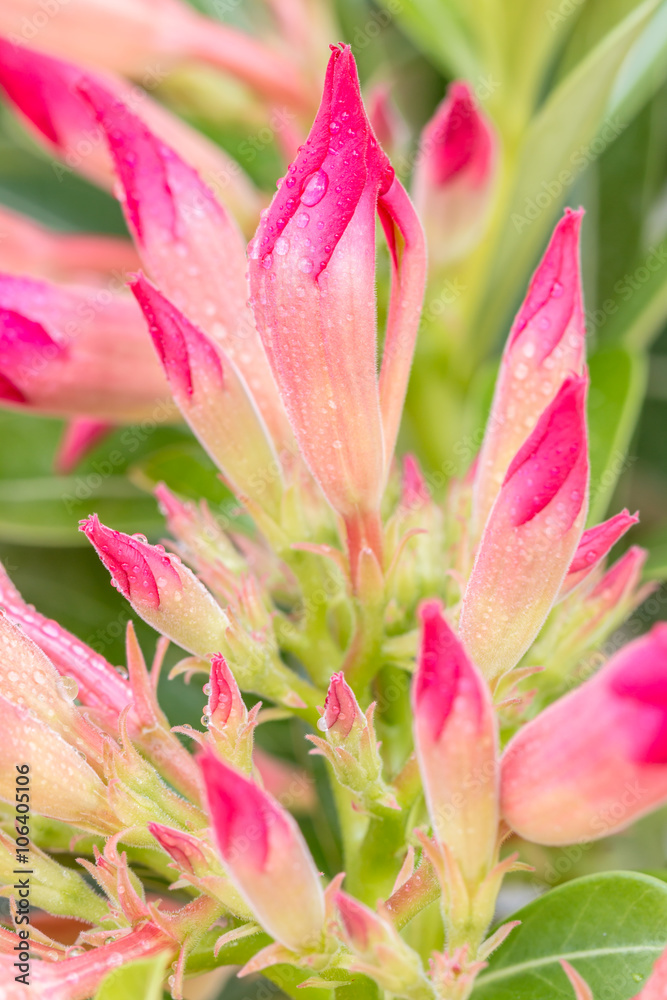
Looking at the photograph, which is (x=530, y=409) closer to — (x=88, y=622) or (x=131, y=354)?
(x=131, y=354)

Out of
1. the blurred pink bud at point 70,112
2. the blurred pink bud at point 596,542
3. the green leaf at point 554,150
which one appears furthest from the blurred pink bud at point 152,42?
the blurred pink bud at point 596,542

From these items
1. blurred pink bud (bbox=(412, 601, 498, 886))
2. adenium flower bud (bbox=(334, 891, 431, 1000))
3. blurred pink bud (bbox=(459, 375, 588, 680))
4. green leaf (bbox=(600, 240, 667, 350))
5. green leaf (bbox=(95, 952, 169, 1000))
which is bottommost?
green leaf (bbox=(95, 952, 169, 1000))

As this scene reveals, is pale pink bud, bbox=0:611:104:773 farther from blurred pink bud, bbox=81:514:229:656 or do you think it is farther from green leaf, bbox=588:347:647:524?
green leaf, bbox=588:347:647:524

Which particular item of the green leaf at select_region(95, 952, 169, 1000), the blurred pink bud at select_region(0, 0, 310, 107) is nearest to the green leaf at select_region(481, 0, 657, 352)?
the blurred pink bud at select_region(0, 0, 310, 107)

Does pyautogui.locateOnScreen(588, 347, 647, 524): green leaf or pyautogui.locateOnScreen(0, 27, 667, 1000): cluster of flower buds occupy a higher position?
pyautogui.locateOnScreen(588, 347, 647, 524): green leaf

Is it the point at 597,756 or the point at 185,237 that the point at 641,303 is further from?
the point at 597,756

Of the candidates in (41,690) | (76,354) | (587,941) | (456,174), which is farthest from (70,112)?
(587,941)

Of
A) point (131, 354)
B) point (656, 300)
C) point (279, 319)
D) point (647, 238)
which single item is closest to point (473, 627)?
point (279, 319)

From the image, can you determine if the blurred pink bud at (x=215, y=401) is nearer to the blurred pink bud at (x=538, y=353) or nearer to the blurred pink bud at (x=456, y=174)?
the blurred pink bud at (x=538, y=353)
